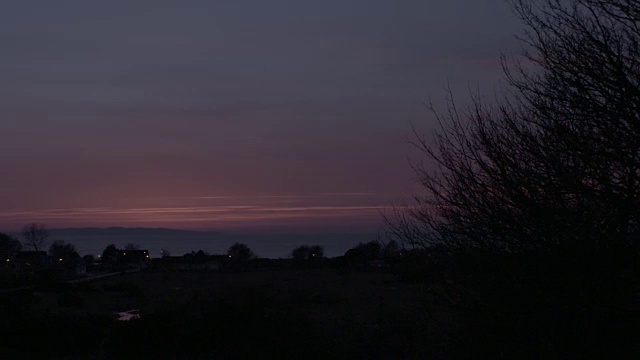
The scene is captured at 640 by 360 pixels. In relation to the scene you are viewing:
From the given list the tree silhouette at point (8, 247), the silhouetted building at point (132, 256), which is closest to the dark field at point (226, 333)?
the tree silhouette at point (8, 247)

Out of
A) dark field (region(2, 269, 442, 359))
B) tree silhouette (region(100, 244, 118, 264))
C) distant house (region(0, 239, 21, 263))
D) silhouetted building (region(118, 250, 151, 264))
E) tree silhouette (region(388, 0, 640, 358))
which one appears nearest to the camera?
tree silhouette (region(388, 0, 640, 358))

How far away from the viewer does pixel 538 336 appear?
828 centimetres

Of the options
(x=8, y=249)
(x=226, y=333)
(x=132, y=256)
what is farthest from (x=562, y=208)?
(x=132, y=256)

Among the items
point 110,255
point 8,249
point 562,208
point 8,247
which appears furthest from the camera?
point 110,255

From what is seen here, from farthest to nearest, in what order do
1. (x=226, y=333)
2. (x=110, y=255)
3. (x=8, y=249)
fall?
(x=110, y=255), (x=8, y=249), (x=226, y=333)

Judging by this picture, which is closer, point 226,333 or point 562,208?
point 562,208

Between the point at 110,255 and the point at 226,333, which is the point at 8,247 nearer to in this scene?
the point at 110,255

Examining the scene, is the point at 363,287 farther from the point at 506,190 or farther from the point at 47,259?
the point at 47,259

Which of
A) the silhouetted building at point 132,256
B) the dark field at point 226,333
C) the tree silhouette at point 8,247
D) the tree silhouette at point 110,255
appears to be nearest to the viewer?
the dark field at point 226,333

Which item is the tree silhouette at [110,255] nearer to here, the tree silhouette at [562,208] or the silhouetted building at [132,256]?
the silhouetted building at [132,256]

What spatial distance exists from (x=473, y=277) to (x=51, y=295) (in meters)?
46.8

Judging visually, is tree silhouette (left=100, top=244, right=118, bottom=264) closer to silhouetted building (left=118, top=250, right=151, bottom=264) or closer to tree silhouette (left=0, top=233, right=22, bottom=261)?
silhouetted building (left=118, top=250, right=151, bottom=264)

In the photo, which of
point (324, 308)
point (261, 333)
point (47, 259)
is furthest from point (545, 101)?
point (47, 259)

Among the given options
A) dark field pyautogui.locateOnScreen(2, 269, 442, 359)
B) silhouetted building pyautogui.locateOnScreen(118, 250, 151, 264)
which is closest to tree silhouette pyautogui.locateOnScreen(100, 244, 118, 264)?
silhouetted building pyautogui.locateOnScreen(118, 250, 151, 264)
